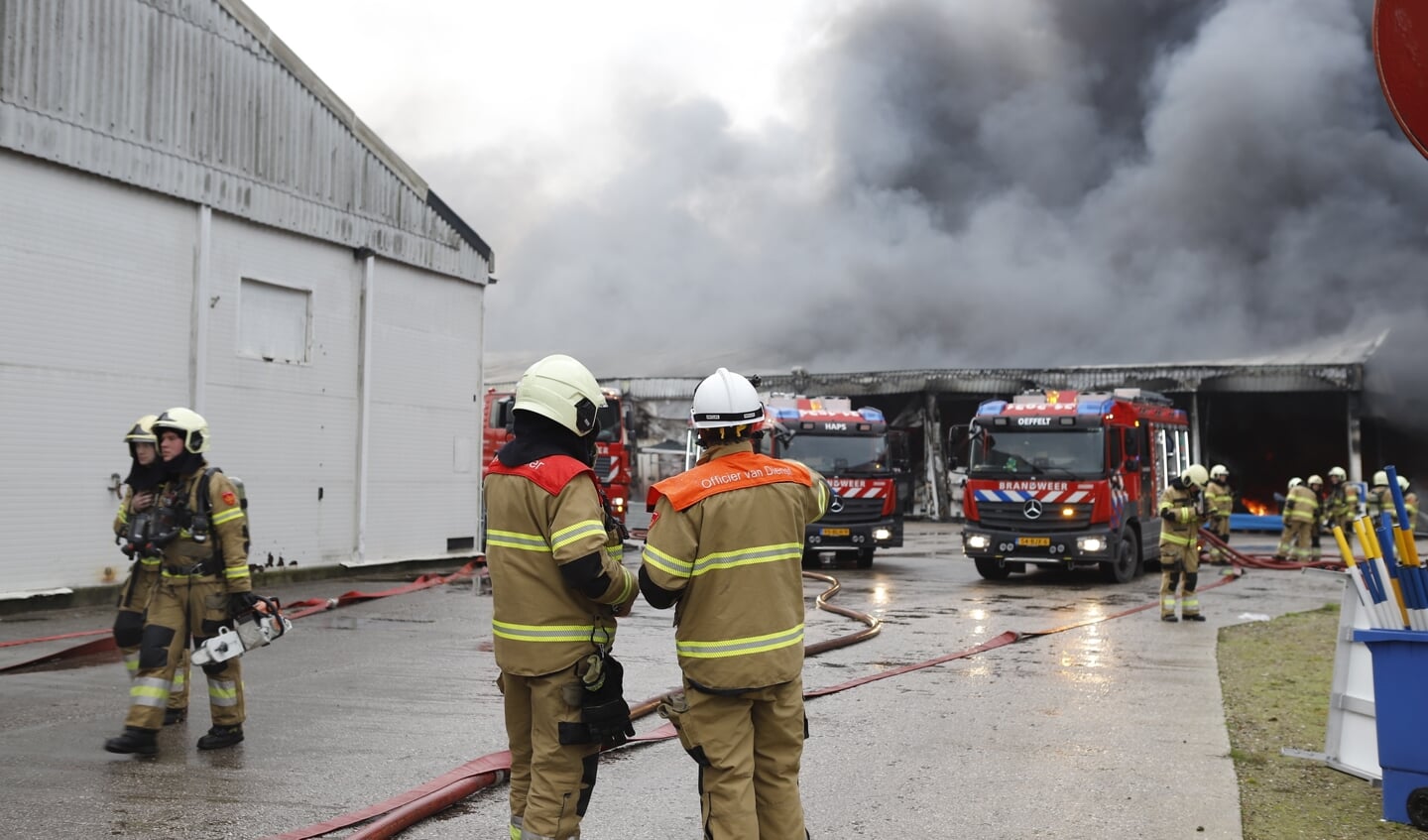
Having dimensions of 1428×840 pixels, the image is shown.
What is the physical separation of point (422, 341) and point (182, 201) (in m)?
4.34

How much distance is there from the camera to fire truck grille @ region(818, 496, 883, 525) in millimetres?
17172

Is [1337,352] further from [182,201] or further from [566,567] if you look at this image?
[566,567]

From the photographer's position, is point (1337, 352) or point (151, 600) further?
point (1337, 352)

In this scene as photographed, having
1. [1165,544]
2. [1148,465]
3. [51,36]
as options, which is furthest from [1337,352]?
[51,36]

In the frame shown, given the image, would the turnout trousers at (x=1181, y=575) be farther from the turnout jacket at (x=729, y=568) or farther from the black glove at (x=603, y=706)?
the black glove at (x=603, y=706)

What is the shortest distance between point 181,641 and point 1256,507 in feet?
98.2

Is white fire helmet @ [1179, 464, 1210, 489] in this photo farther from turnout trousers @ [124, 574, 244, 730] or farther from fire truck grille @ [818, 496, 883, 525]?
turnout trousers @ [124, 574, 244, 730]

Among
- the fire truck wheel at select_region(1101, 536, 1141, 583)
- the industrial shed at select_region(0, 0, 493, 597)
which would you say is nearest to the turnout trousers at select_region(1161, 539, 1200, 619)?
the fire truck wheel at select_region(1101, 536, 1141, 583)

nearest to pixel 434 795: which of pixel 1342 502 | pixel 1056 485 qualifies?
pixel 1056 485

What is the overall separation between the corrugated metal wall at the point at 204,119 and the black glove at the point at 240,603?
7.72 meters

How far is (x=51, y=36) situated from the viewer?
1180 cm

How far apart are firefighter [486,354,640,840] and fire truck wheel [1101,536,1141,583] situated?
42.9ft

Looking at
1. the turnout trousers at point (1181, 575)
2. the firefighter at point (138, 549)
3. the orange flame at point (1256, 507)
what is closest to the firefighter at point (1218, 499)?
the turnout trousers at point (1181, 575)

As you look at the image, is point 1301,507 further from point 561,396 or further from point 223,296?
point 561,396
